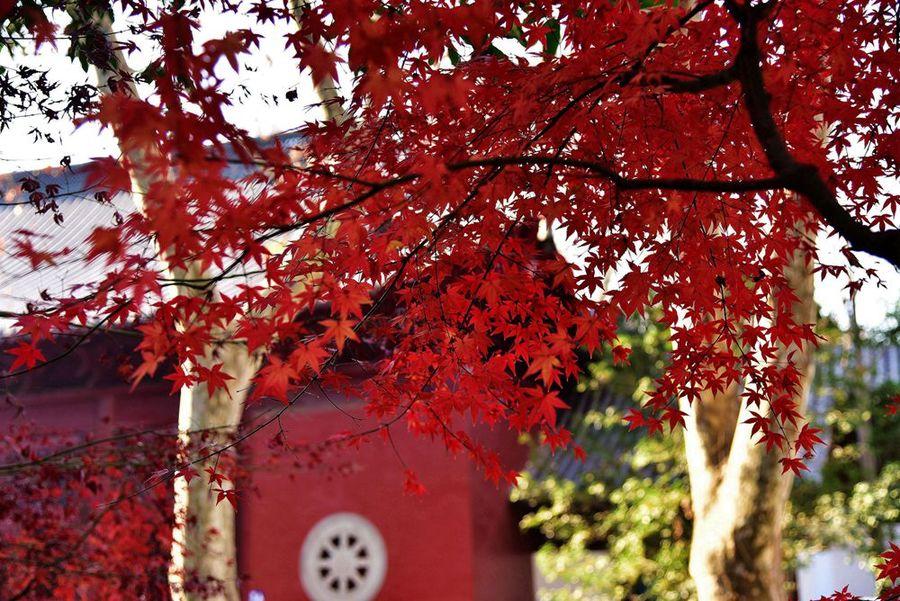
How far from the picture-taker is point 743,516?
14.9ft

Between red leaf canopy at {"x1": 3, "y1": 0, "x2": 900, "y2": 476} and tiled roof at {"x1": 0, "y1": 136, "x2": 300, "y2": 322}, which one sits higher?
tiled roof at {"x1": 0, "y1": 136, "x2": 300, "y2": 322}

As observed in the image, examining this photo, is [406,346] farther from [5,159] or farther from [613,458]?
[613,458]

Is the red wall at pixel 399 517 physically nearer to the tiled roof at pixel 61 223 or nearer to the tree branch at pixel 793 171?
the tiled roof at pixel 61 223

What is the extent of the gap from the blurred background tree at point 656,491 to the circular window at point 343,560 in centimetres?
111

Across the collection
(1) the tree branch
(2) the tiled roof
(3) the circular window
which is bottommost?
(3) the circular window

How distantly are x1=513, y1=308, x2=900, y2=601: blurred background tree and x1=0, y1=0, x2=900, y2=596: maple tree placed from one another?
3.51 metres

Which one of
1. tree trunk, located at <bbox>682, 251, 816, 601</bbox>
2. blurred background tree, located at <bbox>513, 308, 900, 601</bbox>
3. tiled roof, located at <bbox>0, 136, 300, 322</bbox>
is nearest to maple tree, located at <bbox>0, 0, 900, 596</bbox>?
tree trunk, located at <bbox>682, 251, 816, 601</bbox>

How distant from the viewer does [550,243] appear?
743 centimetres

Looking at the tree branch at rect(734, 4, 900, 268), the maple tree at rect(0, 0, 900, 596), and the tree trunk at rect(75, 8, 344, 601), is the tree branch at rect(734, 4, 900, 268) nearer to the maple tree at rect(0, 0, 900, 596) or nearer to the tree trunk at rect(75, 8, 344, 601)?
the maple tree at rect(0, 0, 900, 596)

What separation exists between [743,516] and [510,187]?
2586 millimetres

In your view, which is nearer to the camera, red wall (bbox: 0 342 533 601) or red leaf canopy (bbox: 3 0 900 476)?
red leaf canopy (bbox: 3 0 900 476)

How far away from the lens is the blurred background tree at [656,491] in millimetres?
6645

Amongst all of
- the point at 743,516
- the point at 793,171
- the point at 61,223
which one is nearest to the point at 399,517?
the point at 743,516

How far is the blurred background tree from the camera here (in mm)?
Result: 6645
